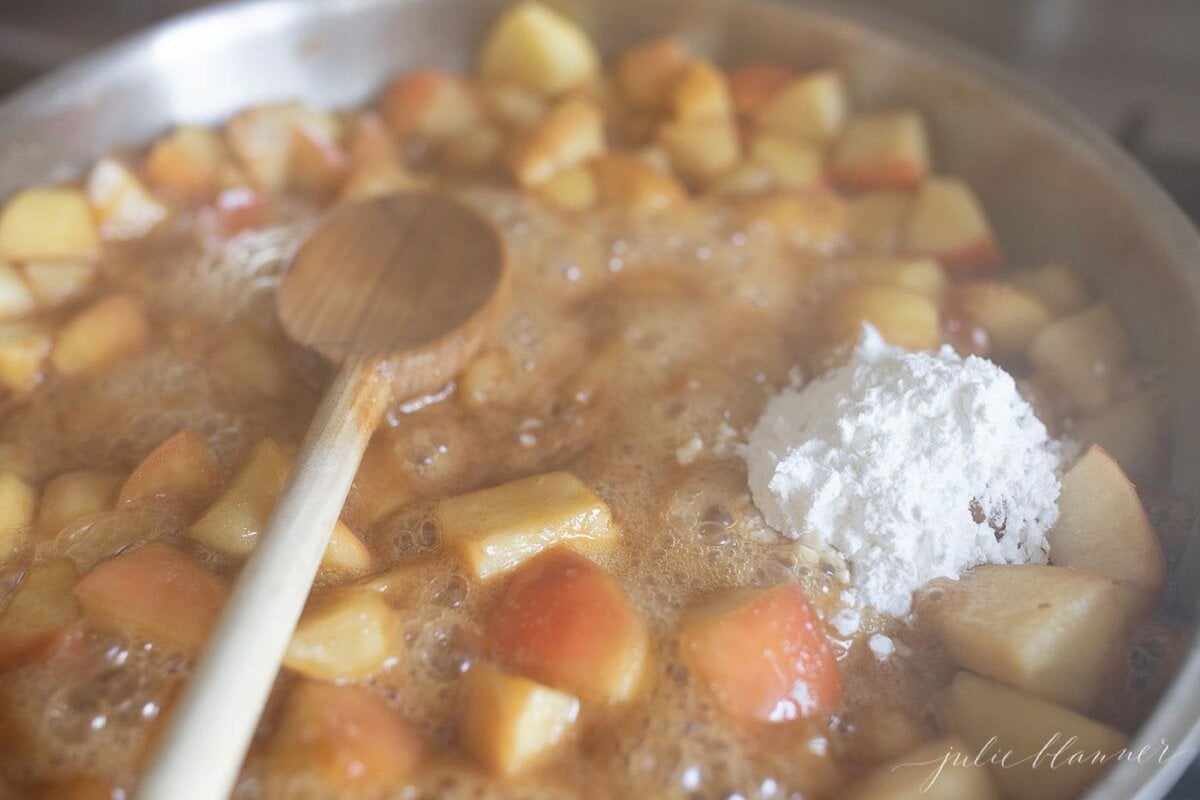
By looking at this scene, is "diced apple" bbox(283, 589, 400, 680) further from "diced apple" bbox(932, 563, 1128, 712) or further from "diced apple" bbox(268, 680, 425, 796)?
"diced apple" bbox(932, 563, 1128, 712)

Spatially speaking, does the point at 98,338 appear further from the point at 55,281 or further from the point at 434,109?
the point at 434,109

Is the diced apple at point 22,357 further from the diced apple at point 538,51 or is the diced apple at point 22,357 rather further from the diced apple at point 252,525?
the diced apple at point 538,51

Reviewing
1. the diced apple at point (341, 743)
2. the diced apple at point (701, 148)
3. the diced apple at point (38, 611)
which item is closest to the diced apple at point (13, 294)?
the diced apple at point (38, 611)

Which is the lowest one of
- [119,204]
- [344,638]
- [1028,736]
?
[1028,736]

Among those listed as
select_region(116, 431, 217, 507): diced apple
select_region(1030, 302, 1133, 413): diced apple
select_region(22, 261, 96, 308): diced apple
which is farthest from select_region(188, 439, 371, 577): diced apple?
select_region(1030, 302, 1133, 413): diced apple

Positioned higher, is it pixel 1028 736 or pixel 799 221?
pixel 799 221

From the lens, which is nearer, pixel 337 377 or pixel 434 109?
pixel 337 377

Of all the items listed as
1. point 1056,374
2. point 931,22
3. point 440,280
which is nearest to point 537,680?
point 440,280

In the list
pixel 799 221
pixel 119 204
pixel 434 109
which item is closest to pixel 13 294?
pixel 119 204
